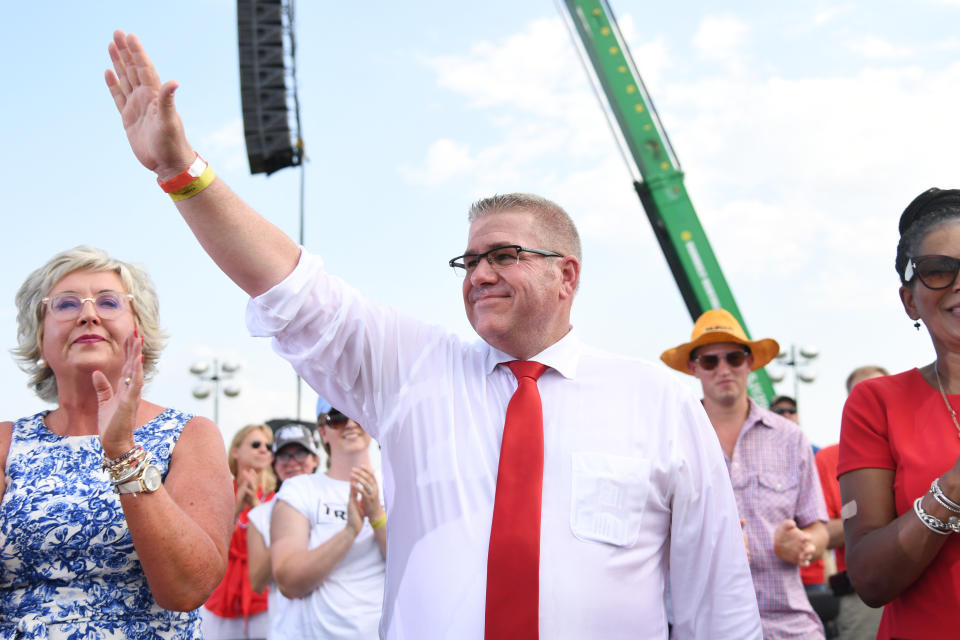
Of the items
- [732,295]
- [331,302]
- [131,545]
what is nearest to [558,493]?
[331,302]

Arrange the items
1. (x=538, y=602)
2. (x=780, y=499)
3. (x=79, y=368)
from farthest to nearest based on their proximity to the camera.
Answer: (x=780, y=499)
(x=79, y=368)
(x=538, y=602)

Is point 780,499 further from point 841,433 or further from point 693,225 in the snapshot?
point 693,225

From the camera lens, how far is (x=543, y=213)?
2732mm

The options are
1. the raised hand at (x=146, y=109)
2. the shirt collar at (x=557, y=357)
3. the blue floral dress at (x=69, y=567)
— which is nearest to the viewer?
the raised hand at (x=146, y=109)

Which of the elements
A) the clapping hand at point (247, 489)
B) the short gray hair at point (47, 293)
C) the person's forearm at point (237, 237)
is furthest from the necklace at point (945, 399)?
the clapping hand at point (247, 489)

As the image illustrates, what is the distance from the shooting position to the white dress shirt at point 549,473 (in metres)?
2.27

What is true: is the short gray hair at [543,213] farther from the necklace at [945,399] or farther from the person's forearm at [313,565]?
the person's forearm at [313,565]

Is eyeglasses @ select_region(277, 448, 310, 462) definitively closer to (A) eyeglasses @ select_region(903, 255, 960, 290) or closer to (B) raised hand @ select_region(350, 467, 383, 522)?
(B) raised hand @ select_region(350, 467, 383, 522)

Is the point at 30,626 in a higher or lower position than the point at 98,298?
lower

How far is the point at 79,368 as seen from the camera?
2.70 meters

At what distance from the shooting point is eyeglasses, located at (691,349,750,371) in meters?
4.68

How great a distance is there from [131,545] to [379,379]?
83 centimetres

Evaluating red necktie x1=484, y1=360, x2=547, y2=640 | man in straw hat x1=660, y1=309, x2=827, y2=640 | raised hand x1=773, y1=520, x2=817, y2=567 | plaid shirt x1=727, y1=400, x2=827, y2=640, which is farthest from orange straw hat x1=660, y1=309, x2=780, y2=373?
Answer: red necktie x1=484, y1=360, x2=547, y2=640

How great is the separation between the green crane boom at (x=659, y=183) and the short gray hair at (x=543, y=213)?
7857 mm
